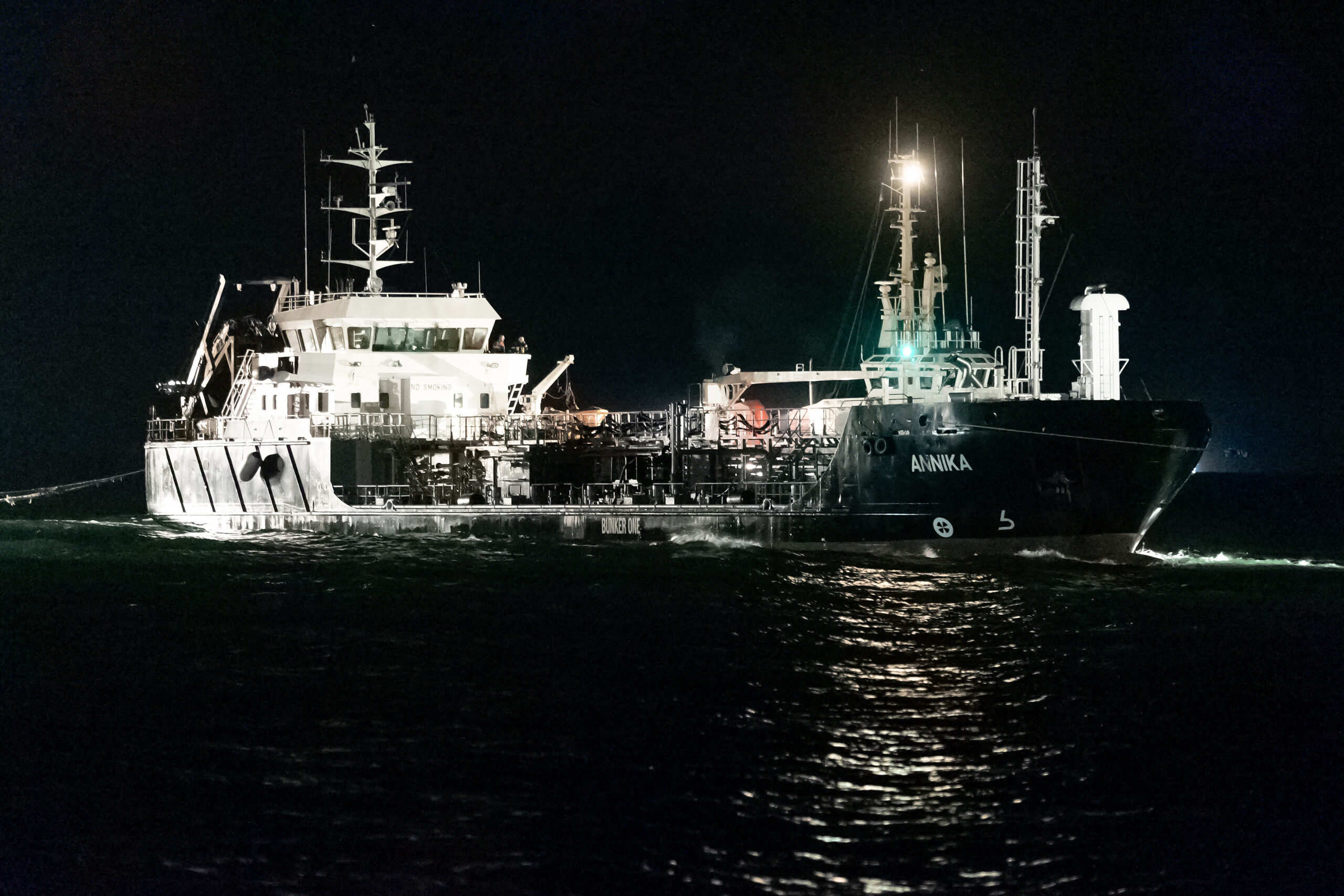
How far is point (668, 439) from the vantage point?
144 feet

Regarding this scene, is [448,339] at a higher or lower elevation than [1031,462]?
higher

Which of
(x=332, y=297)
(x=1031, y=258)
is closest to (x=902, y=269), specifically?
(x=1031, y=258)

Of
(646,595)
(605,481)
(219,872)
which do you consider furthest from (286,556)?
(219,872)

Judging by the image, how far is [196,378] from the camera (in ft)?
182

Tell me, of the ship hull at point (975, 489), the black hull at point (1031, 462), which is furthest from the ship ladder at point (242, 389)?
the black hull at point (1031, 462)

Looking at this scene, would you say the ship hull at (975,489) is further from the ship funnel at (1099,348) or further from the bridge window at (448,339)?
the bridge window at (448,339)

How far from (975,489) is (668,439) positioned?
1091 cm

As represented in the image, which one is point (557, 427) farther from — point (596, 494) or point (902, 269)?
point (902, 269)

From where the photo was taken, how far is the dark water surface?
14656mm

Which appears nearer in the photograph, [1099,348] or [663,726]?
[663,726]

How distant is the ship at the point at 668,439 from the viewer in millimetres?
35875

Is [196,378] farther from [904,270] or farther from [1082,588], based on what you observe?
[1082,588]

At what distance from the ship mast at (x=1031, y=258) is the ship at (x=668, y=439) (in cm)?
8

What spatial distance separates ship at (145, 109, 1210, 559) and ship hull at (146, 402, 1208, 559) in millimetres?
54
